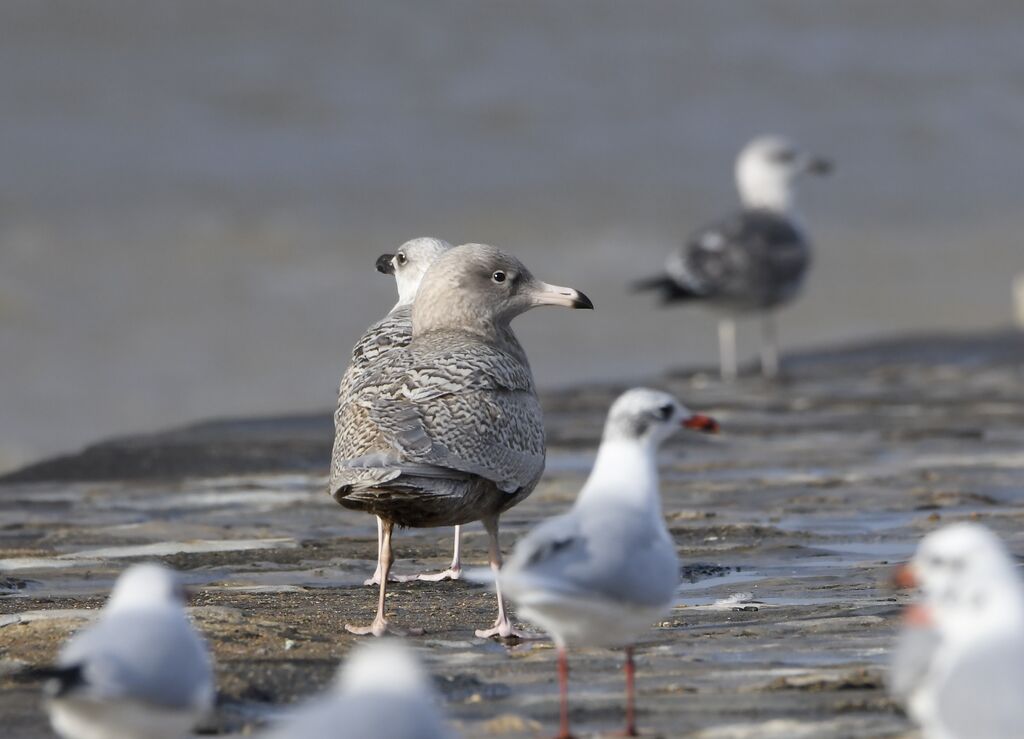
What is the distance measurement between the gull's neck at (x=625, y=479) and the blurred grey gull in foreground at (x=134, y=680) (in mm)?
1221

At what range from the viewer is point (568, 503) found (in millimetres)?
10039

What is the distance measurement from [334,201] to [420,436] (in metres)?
18.6

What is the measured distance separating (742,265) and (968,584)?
14119 mm

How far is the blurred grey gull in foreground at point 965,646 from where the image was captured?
410 cm

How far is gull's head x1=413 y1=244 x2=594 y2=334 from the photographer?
8211 mm

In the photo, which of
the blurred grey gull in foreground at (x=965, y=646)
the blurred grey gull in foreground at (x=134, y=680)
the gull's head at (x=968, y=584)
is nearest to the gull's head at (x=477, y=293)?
the blurred grey gull in foreground at (x=134, y=680)

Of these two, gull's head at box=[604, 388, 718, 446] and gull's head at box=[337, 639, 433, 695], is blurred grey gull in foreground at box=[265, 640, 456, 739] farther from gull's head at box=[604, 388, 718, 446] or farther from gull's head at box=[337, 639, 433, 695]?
gull's head at box=[604, 388, 718, 446]

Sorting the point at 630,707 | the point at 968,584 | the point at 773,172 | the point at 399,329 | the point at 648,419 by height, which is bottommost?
the point at 630,707

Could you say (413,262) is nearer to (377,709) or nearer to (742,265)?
(377,709)

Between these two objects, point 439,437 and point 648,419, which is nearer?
point 648,419

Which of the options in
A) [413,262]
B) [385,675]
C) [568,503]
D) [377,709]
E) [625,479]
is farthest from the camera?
[568,503]

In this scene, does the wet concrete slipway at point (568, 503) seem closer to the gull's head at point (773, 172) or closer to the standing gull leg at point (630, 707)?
the standing gull leg at point (630, 707)

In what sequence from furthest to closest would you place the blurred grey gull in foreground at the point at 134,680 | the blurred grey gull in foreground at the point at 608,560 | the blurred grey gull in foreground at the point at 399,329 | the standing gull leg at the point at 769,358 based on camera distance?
the standing gull leg at the point at 769,358 < the blurred grey gull in foreground at the point at 399,329 < the blurred grey gull in foreground at the point at 608,560 < the blurred grey gull in foreground at the point at 134,680

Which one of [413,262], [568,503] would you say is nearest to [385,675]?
[413,262]
